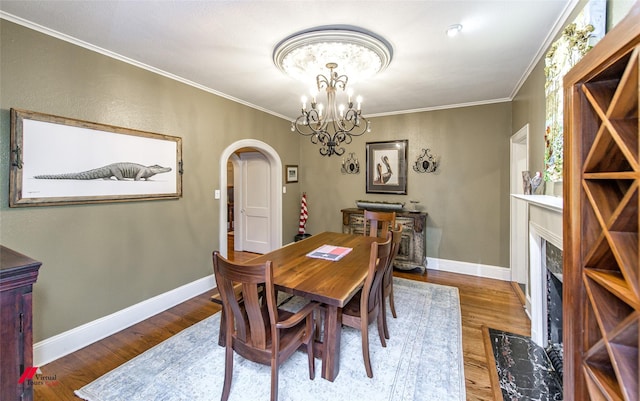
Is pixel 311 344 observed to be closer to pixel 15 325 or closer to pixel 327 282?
pixel 327 282

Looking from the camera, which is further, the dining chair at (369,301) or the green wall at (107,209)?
the green wall at (107,209)

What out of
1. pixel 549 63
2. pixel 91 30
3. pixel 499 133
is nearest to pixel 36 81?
pixel 91 30

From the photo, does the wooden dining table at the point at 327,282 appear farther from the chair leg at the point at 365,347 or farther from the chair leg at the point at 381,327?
the chair leg at the point at 381,327

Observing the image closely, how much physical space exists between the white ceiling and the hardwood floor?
257 centimetres

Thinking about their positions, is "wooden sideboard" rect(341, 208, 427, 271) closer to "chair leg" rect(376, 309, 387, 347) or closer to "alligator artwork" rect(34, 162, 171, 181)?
"chair leg" rect(376, 309, 387, 347)

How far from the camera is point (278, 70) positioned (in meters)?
2.81

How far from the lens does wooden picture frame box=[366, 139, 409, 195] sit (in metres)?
4.46

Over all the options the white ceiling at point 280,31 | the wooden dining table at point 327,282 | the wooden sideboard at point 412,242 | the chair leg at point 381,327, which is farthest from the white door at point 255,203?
the chair leg at point 381,327

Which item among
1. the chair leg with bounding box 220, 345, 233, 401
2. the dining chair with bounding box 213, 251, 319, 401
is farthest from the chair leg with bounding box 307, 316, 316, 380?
the chair leg with bounding box 220, 345, 233, 401

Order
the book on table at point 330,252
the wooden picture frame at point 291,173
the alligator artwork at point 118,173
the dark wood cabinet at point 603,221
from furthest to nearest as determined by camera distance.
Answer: the wooden picture frame at point 291,173 → the book on table at point 330,252 → the alligator artwork at point 118,173 → the dark wood cabinet at point 603,221

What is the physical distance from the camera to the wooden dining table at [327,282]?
1.66 m

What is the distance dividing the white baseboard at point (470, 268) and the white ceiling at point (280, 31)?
252 centimetres

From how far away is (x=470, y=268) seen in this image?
4.08m

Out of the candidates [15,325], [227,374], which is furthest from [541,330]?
[15,325]
